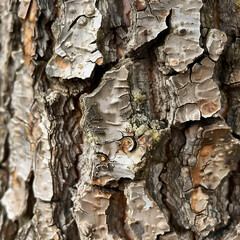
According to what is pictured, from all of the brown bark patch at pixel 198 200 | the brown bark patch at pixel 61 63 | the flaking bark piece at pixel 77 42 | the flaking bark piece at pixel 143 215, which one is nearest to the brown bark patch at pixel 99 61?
the flaking bark piece at pixel 77 42

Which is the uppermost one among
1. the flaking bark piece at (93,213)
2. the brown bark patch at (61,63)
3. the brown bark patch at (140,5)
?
the brown bark patch at (140,5)

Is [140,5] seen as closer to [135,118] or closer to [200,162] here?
[135,118]

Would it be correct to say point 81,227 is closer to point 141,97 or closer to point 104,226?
point 104,226

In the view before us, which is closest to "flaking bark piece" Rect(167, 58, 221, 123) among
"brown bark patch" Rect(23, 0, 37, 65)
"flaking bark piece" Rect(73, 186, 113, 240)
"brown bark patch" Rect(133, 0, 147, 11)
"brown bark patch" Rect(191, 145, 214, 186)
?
"brown bark patch" Rect(191, 145, 214, 186)

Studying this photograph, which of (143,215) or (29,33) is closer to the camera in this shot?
(143,215)

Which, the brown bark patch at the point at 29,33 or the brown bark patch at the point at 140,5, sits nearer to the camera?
the brown bark patch at the point at 140,5

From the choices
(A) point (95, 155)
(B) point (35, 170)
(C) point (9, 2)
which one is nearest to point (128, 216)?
(A) point (95, 155)

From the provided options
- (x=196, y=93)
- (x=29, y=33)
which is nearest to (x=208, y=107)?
(x=196, y=93)

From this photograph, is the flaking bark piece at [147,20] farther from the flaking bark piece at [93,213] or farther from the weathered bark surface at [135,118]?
the flaking bark piece at [93,213]

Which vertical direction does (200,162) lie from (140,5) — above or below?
below

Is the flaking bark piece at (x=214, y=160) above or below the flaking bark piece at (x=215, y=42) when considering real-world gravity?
below
